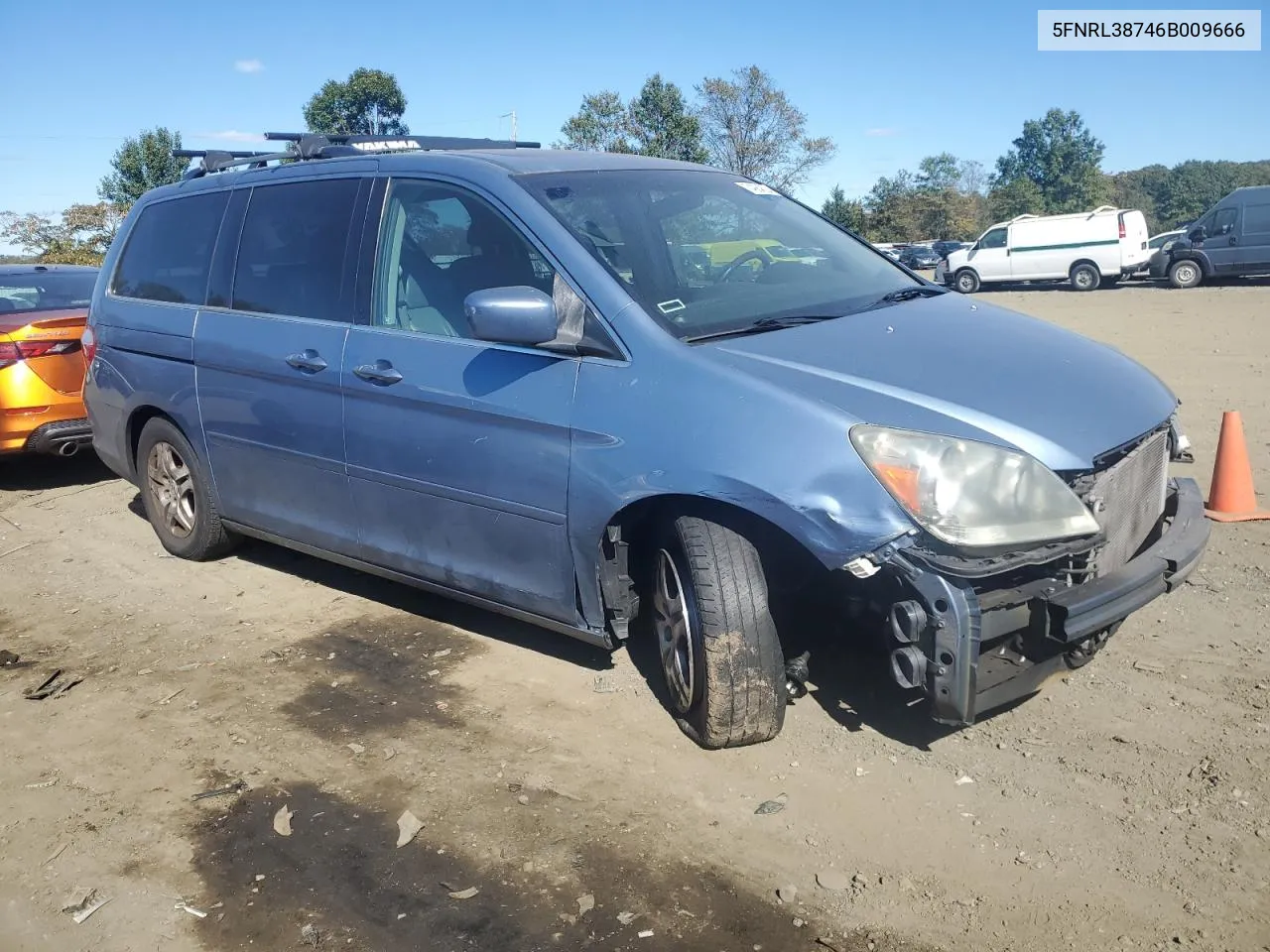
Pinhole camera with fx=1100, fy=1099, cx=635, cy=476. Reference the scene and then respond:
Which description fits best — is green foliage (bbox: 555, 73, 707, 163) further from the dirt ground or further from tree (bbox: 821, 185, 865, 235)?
the dirt ground

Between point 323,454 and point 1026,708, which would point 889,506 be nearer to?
point 1026,708

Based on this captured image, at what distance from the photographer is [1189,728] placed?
3.55 metres

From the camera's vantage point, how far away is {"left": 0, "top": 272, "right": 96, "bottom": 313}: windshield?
7.92 metres

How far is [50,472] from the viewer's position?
877 cm

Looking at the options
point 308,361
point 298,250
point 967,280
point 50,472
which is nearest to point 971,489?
point 308,361

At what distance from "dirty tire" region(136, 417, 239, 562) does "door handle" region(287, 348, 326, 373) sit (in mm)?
1196

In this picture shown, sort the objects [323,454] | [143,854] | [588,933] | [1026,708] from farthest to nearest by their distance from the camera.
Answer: [323,454]
[1026,708]
[143,854]
[588,933]

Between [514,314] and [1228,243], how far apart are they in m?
23.6

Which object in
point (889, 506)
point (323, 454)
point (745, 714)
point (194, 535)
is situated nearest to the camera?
point (889, 506)

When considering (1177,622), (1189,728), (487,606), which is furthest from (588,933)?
(1177,622)

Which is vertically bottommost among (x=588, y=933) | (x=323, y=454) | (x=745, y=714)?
A: (x=588, y=933)

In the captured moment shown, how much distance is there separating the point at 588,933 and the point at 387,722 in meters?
1.48

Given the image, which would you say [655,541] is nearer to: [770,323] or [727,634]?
[727,634]

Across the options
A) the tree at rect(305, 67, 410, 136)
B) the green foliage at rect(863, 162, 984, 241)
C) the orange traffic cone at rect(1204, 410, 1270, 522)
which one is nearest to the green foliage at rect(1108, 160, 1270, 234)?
the green foliage at rect(863, 162, 984, 241)
